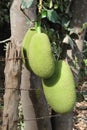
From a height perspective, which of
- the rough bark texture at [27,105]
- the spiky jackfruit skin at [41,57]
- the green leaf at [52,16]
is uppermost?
→ the green leaf at [52,16]

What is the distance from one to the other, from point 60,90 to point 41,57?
0.10 m

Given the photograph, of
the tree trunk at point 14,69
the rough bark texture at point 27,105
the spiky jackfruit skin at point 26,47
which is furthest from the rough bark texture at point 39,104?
the spiky jackfruit skin at point 26,47

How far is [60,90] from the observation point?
3.15ft

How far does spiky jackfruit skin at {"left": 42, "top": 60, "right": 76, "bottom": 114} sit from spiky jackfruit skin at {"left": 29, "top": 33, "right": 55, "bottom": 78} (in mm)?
38

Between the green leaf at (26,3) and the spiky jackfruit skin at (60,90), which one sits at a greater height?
the green leaf at (26,3)

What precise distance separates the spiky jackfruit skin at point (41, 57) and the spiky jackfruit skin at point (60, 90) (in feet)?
0.13

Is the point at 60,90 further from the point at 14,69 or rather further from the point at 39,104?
the point at 39,104

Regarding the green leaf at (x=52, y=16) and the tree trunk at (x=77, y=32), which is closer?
the green leaf at (x=52, y=16)

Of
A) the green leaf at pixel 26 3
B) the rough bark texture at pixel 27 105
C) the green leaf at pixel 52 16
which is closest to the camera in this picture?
Answer: the green leaf at pixel 26 3

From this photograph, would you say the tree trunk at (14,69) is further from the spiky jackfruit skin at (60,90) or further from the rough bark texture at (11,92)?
the spiky jackfruit skin at (60,90)

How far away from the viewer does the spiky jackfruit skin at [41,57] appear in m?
0.92

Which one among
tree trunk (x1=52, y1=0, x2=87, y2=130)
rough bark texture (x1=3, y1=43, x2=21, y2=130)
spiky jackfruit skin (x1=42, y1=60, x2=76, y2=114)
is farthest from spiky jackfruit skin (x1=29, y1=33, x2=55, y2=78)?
tree trunk (x1=52, y1=0, x2=87, y2=130)

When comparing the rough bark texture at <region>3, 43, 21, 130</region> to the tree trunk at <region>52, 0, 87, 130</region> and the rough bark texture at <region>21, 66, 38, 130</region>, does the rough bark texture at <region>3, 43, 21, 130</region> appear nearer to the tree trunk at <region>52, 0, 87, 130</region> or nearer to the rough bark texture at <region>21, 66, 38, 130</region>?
the rough bark texture at <region>21, 66, 38, 130</region>

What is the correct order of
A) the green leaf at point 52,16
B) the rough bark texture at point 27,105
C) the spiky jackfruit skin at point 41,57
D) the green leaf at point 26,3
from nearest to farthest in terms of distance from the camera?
the spiky jackfruit skin at point 41,57 < the green leaf at point 26,3 < the green leaf at point 52,16 < the rough bark texture at point 27,105
